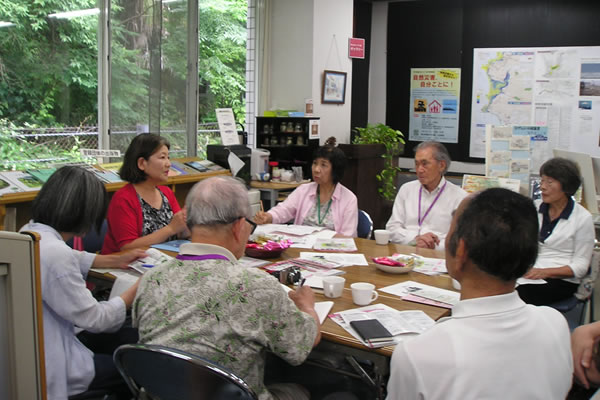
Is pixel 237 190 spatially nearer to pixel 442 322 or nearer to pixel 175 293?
pixel 175 293

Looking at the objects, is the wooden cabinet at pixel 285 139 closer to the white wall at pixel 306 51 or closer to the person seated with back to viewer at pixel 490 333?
the white wall at pixel 306 51

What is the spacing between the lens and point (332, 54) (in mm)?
7043

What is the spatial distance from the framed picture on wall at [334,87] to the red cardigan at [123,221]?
409 cm

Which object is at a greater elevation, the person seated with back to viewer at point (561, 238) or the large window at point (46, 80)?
the large window at point (46, 80)

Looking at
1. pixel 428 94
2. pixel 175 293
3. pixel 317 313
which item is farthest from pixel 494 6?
pixel 175 293

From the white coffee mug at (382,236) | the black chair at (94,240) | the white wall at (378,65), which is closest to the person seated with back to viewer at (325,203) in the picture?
the white coffee mug at (382,236)

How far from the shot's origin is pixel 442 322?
1.33 meters

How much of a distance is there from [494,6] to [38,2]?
18.8 ft

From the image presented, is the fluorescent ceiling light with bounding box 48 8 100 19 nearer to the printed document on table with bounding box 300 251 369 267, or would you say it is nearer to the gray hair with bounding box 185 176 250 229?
the printed document on table with bounding box 300 251 369 267

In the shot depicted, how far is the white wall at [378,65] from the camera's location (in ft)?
28.0

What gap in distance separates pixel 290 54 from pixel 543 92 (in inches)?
134

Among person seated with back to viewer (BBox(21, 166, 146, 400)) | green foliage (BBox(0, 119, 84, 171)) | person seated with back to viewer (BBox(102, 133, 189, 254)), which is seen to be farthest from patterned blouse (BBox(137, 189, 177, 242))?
green foliage (BBox(0, 119, 84, 171))

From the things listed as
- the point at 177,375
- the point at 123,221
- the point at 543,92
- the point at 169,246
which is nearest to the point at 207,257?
the point at 177,375

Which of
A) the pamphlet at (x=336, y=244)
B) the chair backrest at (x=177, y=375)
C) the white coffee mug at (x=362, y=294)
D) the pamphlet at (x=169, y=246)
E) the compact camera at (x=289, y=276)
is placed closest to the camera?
the chair backrest at (x=177, y=375)
